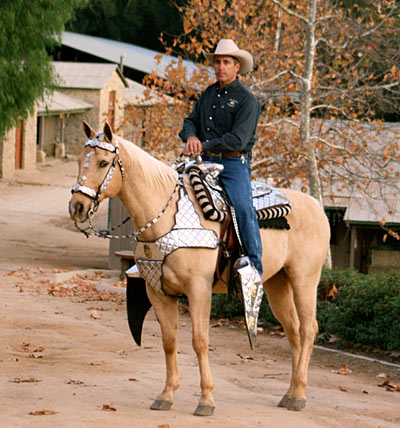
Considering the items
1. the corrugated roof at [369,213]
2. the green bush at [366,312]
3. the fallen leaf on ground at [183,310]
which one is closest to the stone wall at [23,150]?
the corrugated roof at [369,213]

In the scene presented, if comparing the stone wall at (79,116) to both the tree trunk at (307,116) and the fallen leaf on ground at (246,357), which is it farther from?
the fallen leaf on ground at (246,357)

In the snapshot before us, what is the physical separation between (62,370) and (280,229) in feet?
8.93

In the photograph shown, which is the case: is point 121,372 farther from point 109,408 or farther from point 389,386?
point 389,386

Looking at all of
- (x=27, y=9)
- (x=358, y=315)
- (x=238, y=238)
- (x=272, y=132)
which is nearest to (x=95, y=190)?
(x=238, y=238)

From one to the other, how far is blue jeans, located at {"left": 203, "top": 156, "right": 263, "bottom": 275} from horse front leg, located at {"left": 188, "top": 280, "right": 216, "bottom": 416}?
540 mm

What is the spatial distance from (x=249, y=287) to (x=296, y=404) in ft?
4.05

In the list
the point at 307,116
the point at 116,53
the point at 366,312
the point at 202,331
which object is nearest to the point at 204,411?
the point at 202,331

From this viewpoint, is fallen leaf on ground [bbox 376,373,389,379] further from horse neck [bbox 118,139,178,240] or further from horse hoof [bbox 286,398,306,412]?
horse neck [bbox 118,139,178,240]

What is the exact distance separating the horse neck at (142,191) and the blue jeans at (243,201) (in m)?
0.62

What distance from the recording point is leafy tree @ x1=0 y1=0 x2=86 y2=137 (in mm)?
20109

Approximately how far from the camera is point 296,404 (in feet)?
22.5

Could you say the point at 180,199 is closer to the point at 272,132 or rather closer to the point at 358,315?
the point at 358,315

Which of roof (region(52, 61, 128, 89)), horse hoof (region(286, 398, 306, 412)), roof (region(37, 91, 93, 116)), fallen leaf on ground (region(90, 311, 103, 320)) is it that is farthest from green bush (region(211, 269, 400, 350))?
roof (region(52, 61, 128, 89))

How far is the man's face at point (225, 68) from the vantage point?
6676mm
